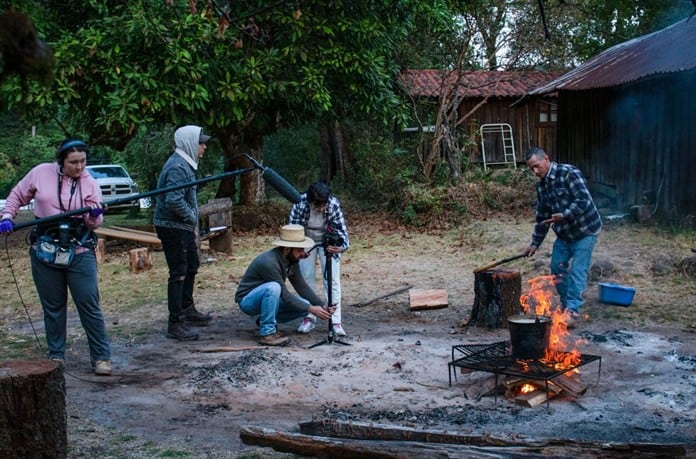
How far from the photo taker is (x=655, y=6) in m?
23.9

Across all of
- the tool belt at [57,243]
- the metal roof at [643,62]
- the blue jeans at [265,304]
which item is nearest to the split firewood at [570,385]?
the blue jeans at [265,304]

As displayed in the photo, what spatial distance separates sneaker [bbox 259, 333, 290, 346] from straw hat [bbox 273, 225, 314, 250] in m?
0.97

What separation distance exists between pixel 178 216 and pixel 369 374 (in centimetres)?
258

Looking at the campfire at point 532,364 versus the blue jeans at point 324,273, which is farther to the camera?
the blue jeans at point 324,273

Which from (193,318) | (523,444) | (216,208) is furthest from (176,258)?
(216,208)

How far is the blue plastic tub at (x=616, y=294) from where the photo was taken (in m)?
9.14

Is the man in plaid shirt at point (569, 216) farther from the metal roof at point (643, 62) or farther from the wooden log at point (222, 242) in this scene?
the wooden log at point (222, 242)

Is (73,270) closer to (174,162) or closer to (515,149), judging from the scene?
→ (174,162)

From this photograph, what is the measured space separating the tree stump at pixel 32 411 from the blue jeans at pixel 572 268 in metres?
5.59

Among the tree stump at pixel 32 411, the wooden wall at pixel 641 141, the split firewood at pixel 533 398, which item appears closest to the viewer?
the tree stump at pixel 32 411

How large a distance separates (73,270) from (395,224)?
11.3 metres

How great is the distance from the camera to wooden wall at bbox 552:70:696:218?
13.7m

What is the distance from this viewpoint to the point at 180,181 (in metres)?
7.81

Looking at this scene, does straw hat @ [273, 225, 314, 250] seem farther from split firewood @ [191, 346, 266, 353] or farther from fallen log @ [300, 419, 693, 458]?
fallen log @ [300, 419, 693, 458]
